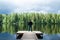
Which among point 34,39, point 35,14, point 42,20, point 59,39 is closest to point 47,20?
point 42,20

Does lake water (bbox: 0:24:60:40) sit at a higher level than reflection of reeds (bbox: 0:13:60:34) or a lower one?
lower

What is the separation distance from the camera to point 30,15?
23.7m

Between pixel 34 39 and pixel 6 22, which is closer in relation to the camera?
pixel 34 39

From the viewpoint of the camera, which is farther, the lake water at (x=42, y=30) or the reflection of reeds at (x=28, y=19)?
the reflection of reeds at (x=28, y=19)

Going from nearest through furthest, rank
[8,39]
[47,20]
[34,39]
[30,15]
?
[34,39] → [8,39] → [30,15] → [47,20]

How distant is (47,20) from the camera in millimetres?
25219

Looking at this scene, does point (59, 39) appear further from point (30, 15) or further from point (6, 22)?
point (6, 22)

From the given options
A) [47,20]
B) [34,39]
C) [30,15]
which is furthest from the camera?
[47,20]

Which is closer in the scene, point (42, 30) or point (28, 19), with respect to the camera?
point (42, 30)

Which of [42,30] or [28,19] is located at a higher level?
[28,19]

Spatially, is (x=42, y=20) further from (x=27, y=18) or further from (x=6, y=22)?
(x=6, y=22)

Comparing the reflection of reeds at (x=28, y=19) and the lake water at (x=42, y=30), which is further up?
the reflection of reeds at (x=28, y=19)

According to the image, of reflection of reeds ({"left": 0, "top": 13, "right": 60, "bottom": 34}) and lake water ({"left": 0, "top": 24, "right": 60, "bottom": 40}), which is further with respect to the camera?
reflection of reeds ({"left": 0, "top": 13, "right": 60, "bottom": 34})

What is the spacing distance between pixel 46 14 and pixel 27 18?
1.91 meters
